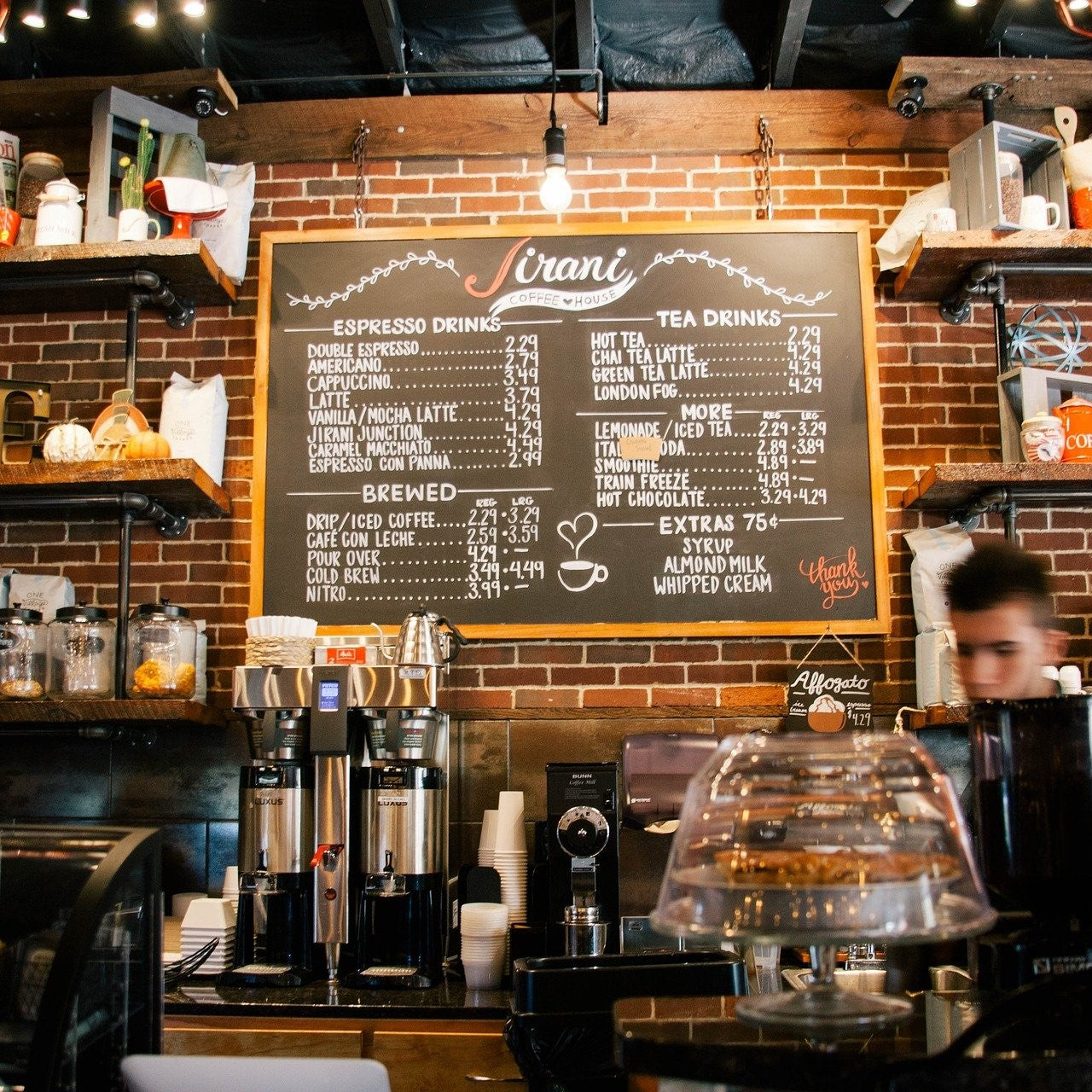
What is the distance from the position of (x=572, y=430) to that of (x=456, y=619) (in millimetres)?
701

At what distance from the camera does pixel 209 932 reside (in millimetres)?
2994

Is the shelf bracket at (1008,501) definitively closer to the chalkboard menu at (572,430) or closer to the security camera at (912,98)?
the chalkboard menu at (572,430)

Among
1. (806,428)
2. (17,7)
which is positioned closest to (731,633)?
(806,428)

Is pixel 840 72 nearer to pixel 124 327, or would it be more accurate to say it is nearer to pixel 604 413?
pixel 604 413

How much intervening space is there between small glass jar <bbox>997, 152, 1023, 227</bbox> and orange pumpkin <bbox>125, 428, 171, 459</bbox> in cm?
261

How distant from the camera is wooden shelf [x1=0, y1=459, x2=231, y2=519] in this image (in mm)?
3295

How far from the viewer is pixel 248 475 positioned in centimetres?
370

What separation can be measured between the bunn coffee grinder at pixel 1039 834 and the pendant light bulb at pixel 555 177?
239 cm

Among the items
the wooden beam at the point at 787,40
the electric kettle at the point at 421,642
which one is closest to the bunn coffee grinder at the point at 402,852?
the electric kettle at the point at 421,642

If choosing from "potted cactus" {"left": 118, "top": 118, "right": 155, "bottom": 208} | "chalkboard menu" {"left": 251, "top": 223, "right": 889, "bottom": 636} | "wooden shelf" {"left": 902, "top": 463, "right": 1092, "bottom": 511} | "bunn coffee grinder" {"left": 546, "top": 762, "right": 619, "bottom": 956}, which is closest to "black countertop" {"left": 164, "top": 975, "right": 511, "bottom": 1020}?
"bunn coffee grinder" {"left": 546, "top": 762, "right": 619, "bottom": 956}

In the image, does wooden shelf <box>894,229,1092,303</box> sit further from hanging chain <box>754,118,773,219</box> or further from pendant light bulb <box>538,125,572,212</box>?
pendant light bulb <box>538,125,572,212</box>

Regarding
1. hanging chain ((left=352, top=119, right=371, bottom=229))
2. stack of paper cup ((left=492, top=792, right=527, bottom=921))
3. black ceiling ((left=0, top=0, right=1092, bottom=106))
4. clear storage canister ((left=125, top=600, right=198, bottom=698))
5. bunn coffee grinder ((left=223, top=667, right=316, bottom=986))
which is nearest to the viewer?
bunn coffee grinder ((left=223, top=667, right=316, bottom=986))

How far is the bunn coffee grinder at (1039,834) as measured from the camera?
1288 mm

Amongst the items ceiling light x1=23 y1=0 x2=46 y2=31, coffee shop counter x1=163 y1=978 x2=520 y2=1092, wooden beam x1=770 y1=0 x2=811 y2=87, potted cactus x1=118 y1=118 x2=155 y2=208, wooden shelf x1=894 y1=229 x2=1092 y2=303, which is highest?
wooden beam x1=770 y1=0 x2=811 y2=87
